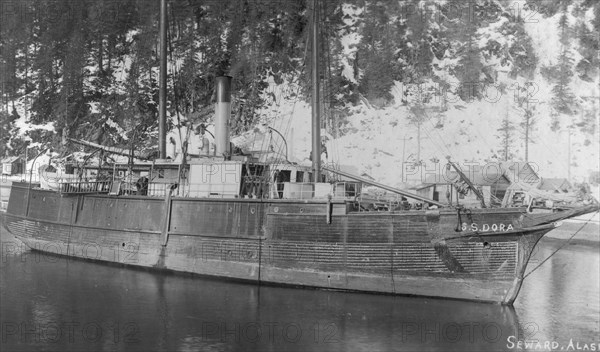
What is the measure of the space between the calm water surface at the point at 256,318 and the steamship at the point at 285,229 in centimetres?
76

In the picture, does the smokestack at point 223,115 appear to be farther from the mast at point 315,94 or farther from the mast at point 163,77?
the mast at point 163,77

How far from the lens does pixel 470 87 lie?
172ft

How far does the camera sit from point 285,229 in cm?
1909

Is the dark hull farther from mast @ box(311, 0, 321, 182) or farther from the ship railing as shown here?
mast @ box(311, 0, 321, 182)

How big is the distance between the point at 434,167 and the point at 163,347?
117 ft

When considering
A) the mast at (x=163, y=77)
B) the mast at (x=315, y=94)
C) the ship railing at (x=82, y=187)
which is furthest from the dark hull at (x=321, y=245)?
the mast at (x=163, y=77)

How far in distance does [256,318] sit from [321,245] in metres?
3.80

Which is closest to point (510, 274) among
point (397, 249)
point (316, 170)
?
point (397, 249)

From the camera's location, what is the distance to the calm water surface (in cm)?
1391

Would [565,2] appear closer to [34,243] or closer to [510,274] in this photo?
[510,274]

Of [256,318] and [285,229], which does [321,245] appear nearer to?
[285,229]

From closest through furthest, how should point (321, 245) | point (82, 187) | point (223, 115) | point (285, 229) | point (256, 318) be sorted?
1. point (256, 318)
2. point (321, 245)
3. point (285, 229)
4. point (223, 115)
5. point (82, 187)

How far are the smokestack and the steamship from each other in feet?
0.16

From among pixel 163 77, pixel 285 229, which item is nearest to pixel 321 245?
pixel 285 229
